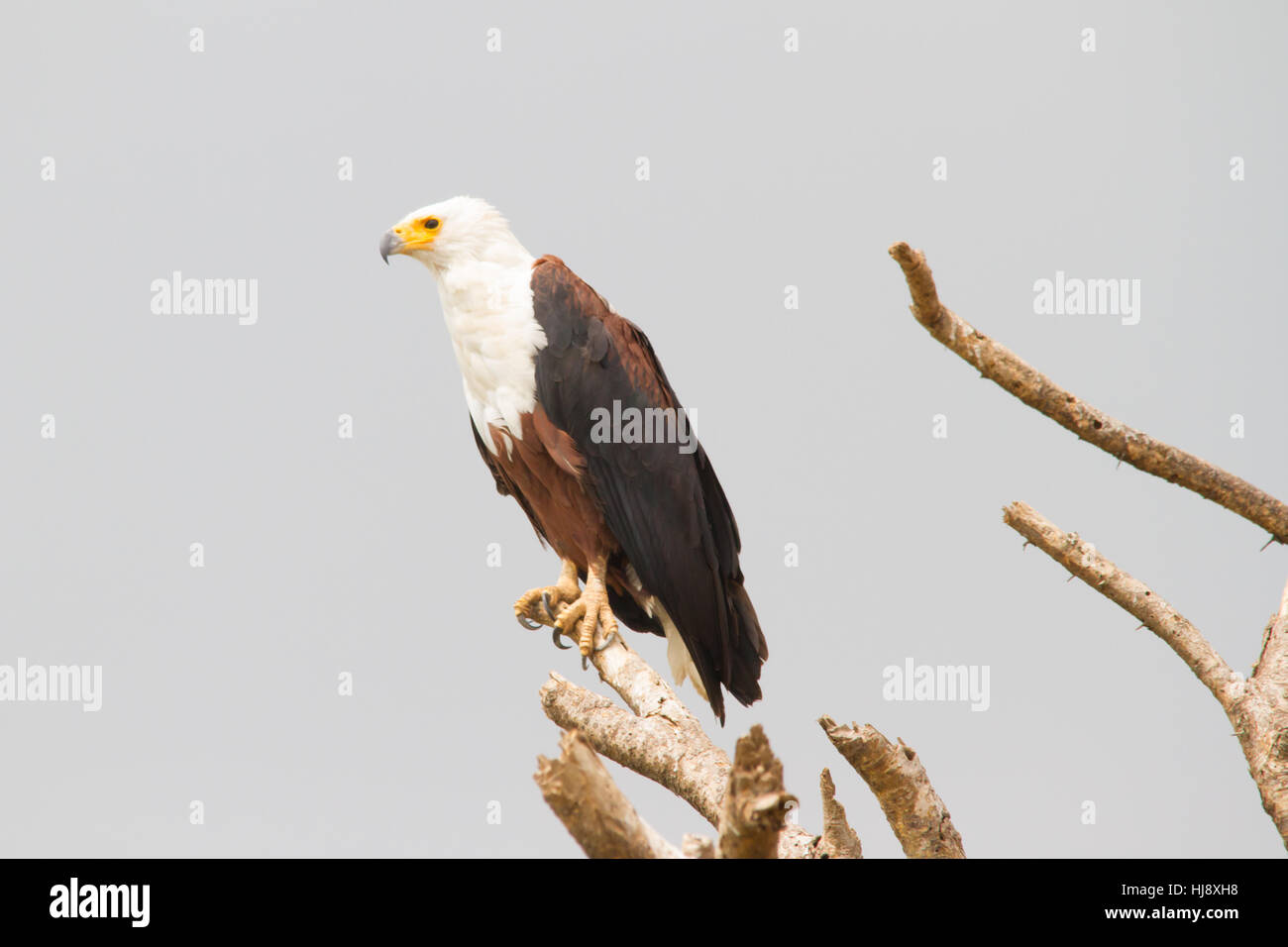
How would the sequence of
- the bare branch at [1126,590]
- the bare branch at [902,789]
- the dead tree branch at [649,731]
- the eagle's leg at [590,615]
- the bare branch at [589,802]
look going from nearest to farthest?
the bare branch at [589,802] < the bare branch at [902,789] < the dead tree branch at [649,731] < the bare branch at [1126,590] < the eagle's leg at [590,615]

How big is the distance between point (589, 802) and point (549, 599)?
7.15 feet

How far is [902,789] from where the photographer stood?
3.00 m

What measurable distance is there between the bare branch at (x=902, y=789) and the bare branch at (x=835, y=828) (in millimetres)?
97

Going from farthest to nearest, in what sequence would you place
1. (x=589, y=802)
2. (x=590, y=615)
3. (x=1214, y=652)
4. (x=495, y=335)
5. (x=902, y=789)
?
(x=590, y=615), (x=495, y=335), (x=1214, y=652), (x=902, y=789), (x=589, y=802)

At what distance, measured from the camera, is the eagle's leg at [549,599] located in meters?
4.42

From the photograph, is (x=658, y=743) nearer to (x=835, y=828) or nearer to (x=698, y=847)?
(x=835, y=828)

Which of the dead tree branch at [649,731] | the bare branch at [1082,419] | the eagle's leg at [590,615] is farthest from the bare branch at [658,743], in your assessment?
the bare branch at [1082,419]

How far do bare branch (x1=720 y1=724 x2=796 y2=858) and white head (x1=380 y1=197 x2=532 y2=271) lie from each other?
7.91 ft

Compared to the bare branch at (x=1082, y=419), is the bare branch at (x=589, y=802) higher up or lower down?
lower down

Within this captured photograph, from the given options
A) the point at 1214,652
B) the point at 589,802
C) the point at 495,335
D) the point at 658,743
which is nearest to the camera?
the point at 589,802

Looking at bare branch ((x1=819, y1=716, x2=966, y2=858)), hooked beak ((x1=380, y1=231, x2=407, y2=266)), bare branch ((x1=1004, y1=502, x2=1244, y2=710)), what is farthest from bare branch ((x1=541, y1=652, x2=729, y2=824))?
hooked beak ((x1=380, y1=231, x2=407, y2=266))

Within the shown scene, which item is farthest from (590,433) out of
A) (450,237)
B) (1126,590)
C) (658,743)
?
(1126,590)

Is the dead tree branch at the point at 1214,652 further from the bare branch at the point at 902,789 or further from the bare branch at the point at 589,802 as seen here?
the bare branch at the point at 589,802
